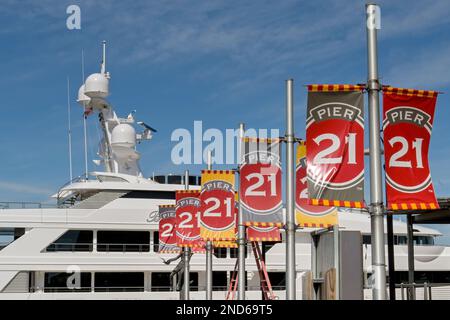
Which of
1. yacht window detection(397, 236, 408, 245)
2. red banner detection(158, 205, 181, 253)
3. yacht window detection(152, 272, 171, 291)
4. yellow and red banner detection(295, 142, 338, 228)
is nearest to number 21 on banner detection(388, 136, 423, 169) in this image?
yellow and red banner detection(295, 142, 338, 228)

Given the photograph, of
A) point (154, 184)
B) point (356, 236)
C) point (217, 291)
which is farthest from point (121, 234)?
point (356, 236)

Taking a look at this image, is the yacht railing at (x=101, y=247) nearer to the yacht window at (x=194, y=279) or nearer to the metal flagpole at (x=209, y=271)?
the yacht window at (x=194, y=279)

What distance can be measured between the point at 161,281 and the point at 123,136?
327 inches

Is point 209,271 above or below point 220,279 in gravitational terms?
above

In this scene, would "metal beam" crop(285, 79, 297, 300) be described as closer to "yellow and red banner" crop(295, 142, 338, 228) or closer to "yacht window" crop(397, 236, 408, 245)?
"yellow and red banner" crop(295, 142, 338, 228)

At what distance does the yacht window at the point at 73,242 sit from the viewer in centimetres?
3694

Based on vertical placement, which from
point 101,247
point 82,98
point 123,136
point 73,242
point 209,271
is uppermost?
point 82,98

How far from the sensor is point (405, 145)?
34.0ft

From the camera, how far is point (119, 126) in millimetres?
41812

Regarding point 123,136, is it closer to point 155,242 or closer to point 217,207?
point 155,242

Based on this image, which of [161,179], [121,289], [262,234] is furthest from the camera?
[161,179]

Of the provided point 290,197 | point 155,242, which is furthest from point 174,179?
point 290,197
